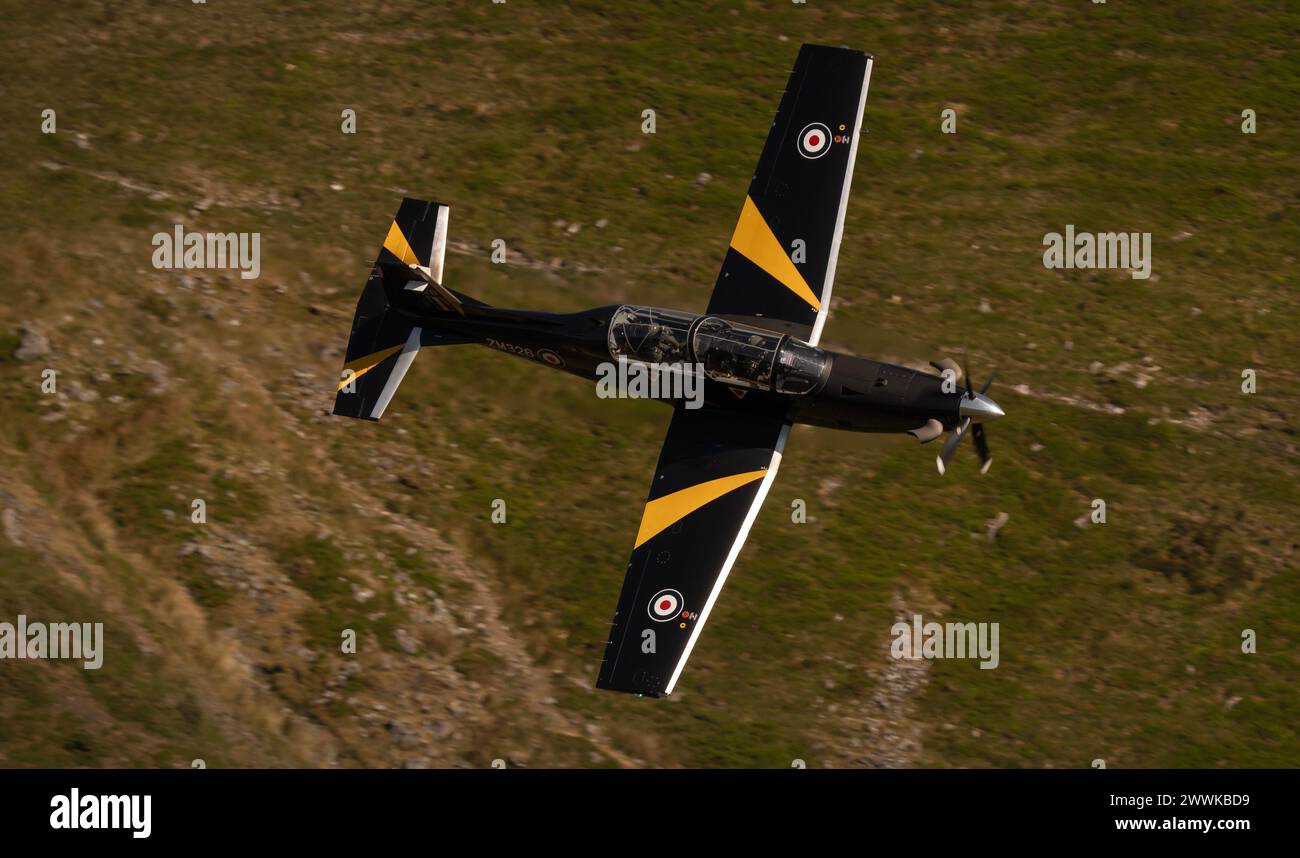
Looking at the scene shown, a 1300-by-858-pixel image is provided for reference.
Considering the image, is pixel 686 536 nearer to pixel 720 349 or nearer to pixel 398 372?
pixel 720 349

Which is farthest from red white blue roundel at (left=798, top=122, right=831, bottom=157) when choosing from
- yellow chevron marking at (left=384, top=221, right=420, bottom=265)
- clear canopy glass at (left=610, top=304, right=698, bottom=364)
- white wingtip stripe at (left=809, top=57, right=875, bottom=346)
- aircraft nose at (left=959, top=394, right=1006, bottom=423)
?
yellow chevron marking at (left=384, top=221, right=420, bottom=265)

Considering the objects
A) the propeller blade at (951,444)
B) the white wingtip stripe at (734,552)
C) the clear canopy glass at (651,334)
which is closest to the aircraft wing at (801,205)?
the clear canopy glass at (651,334)

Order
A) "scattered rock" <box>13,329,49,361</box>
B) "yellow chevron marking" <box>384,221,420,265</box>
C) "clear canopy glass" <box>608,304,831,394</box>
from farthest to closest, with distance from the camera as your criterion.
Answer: "scattered rock" <box>13,329,49,361</box> < "yellow chevron marking" <box>384,221,420,265</box> < "clear canopy glass" <box>608,304,831,394</box>

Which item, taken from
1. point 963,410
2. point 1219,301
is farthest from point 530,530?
point 1219,301

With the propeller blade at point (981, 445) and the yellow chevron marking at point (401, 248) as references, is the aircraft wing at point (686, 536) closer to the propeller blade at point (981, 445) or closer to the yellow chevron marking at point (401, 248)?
the propeller blade at point (981, 445)

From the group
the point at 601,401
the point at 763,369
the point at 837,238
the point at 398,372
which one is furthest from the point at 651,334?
the point at 398,372

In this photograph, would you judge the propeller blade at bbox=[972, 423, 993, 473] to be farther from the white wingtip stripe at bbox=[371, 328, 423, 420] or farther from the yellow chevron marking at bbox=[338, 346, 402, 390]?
the yellow chevron marking at bbox=[338, 346, 402, 390]
